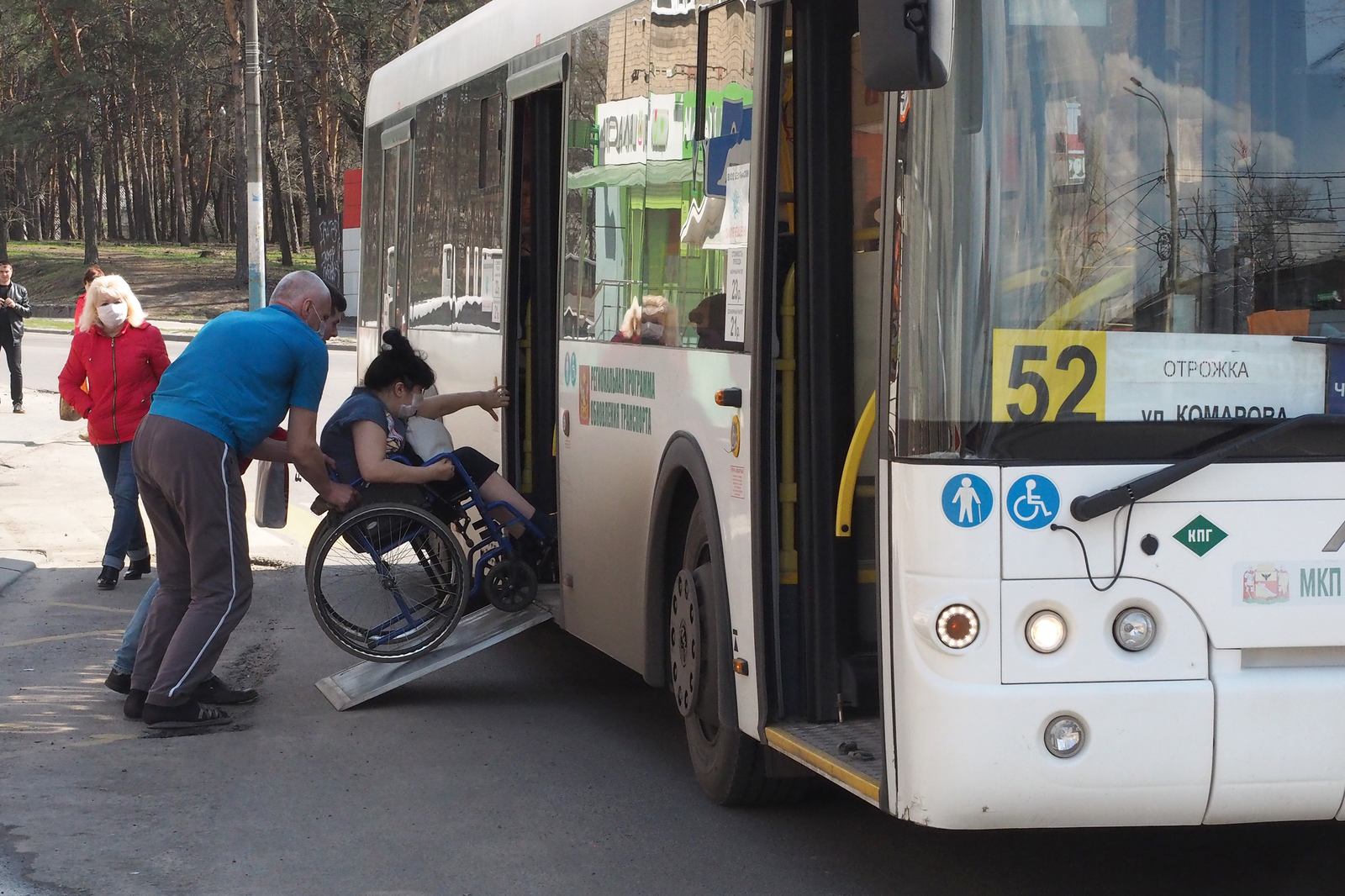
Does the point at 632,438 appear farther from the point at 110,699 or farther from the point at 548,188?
the point at 110,699

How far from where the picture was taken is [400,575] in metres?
8.15

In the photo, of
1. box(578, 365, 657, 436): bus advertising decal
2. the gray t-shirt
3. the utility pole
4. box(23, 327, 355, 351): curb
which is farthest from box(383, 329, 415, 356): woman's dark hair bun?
box(23, 327, 355, 351): curb

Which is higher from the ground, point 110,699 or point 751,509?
point 751,509

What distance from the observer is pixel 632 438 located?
6.90 meters

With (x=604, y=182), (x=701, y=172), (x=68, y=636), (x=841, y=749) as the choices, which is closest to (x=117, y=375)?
(x=68, y=636)

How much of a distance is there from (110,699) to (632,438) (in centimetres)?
286

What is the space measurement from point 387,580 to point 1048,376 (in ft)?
14.7

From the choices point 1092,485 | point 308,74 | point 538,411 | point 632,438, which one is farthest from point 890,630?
point 308,74

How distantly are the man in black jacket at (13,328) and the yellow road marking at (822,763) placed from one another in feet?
60.7

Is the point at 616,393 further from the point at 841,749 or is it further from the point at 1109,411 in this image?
the point at 1109,411

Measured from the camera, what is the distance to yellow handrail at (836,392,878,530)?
5.11 meters

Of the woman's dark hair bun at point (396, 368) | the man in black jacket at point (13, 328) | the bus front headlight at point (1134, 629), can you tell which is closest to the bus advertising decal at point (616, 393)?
the woman's dark hair bun at point (396, 368)

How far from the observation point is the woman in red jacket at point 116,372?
10.4 meters

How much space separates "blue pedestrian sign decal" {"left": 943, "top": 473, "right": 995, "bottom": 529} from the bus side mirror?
925mm
